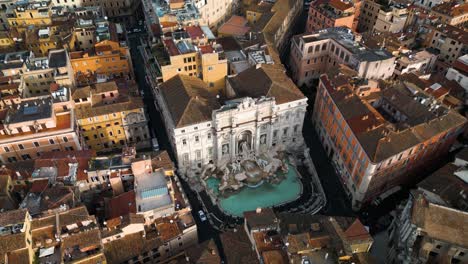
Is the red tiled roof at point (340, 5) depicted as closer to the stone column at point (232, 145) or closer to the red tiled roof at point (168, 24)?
the red tiled roof at point (168, 24)

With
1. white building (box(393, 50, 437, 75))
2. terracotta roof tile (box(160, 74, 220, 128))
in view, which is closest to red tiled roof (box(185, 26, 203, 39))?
terracotta roof tile (box(160, 74, 220, 128))

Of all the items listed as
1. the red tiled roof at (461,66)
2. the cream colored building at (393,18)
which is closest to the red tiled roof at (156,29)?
the cream colored building at (393,18)

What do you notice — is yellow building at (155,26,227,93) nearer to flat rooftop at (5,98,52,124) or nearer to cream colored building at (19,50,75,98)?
cream colored building at (19,50,75,98)

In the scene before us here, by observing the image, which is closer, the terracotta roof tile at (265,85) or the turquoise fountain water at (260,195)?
the turquoise fountain water at (260,195)

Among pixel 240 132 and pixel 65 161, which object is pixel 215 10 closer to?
pixel 240 132

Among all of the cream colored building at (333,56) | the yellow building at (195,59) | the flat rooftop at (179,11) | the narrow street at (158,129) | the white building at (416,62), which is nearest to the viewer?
the narrow street at (158,129)

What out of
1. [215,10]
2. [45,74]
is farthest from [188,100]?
[215,10]
